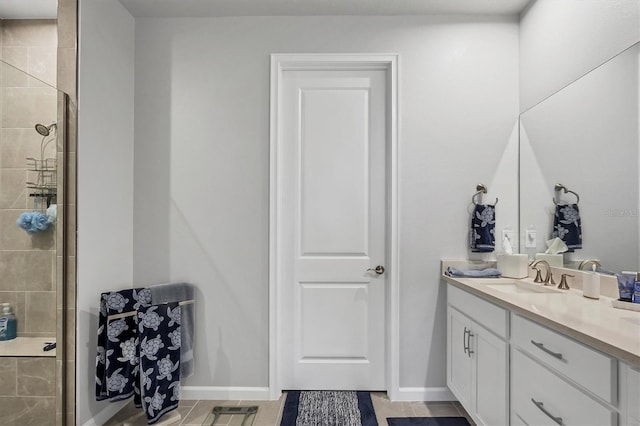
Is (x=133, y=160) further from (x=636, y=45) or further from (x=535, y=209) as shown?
(x=636, y=45)

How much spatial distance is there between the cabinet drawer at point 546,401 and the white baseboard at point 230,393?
159 cm

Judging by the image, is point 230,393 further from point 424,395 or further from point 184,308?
point 424,395

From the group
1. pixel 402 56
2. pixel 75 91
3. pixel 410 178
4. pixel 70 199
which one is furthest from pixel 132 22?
pixel 410 178

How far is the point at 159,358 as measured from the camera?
7.21ft

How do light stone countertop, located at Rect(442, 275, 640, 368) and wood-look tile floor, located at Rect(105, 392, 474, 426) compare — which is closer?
light stone countertop, located at Rect(442, 275, 640, 368)

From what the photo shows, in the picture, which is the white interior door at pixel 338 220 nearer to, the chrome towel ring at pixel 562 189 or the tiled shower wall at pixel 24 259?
the chrome towel ring at pixel 562 189

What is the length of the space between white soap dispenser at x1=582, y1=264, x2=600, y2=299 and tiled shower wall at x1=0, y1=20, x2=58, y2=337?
2584mm

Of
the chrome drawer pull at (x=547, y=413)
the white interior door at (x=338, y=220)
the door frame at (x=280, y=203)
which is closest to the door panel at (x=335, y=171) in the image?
the white interior door at (x=338, y=220)

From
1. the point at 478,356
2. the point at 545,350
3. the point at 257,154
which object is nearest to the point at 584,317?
the point at 545,350

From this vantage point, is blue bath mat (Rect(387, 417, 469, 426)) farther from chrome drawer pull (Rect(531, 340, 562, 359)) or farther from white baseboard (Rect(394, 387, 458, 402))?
chrome drawer pull (Rect(531, 340, 562, 359))

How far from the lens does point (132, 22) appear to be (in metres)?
2.68

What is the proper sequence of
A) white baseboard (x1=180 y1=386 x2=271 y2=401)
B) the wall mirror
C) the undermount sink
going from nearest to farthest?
the wall mirror, the undermount sink, white baseboard (x1=180 y1=386 x2=271 y2=401)

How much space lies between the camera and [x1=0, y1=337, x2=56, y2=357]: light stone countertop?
68.6 inches

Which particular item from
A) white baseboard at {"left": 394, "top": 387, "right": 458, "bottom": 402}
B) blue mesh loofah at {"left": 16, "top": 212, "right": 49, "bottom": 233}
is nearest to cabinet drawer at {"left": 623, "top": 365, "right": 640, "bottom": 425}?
white baseboard at {"left": 394, "top": 387, "right": 458, "bottom": 402}
